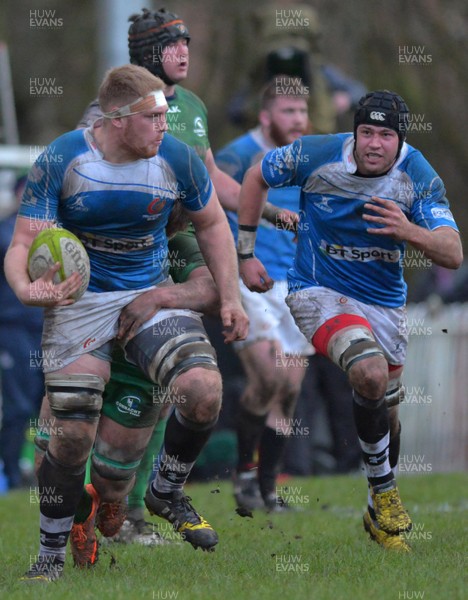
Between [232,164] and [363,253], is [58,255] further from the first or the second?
[232,164]

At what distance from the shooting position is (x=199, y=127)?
8555 millimetres

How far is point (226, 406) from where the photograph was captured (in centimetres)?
1378

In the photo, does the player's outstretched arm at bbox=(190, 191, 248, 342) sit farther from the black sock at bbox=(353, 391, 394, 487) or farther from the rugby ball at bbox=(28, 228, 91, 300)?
the black sock at bbox=(353, 391, 394, 487)

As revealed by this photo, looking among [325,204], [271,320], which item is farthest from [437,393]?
[325,204]

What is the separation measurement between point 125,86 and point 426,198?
1.73 m

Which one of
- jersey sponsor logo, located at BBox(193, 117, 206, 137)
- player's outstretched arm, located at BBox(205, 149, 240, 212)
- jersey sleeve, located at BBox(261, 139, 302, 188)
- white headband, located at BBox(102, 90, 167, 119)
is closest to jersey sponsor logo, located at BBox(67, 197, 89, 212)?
white headband, located at BBox(102, 90, 167, 119)

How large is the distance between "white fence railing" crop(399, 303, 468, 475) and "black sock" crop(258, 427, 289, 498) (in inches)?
197

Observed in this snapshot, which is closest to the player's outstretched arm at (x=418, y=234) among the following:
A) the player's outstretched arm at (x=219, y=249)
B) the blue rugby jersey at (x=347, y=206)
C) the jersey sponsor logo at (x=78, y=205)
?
the blue rugby jersey at (x=347, y=206)

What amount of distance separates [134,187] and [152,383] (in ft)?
3.63

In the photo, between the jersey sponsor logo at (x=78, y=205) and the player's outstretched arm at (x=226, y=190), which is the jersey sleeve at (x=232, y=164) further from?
the jersey sponsor logo at (x=78, y=205)

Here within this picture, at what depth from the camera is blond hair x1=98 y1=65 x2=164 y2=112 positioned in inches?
271

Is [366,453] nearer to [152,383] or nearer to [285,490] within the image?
[152,383]

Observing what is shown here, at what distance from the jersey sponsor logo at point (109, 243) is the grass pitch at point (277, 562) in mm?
1574

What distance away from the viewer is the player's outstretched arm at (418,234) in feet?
23.5
